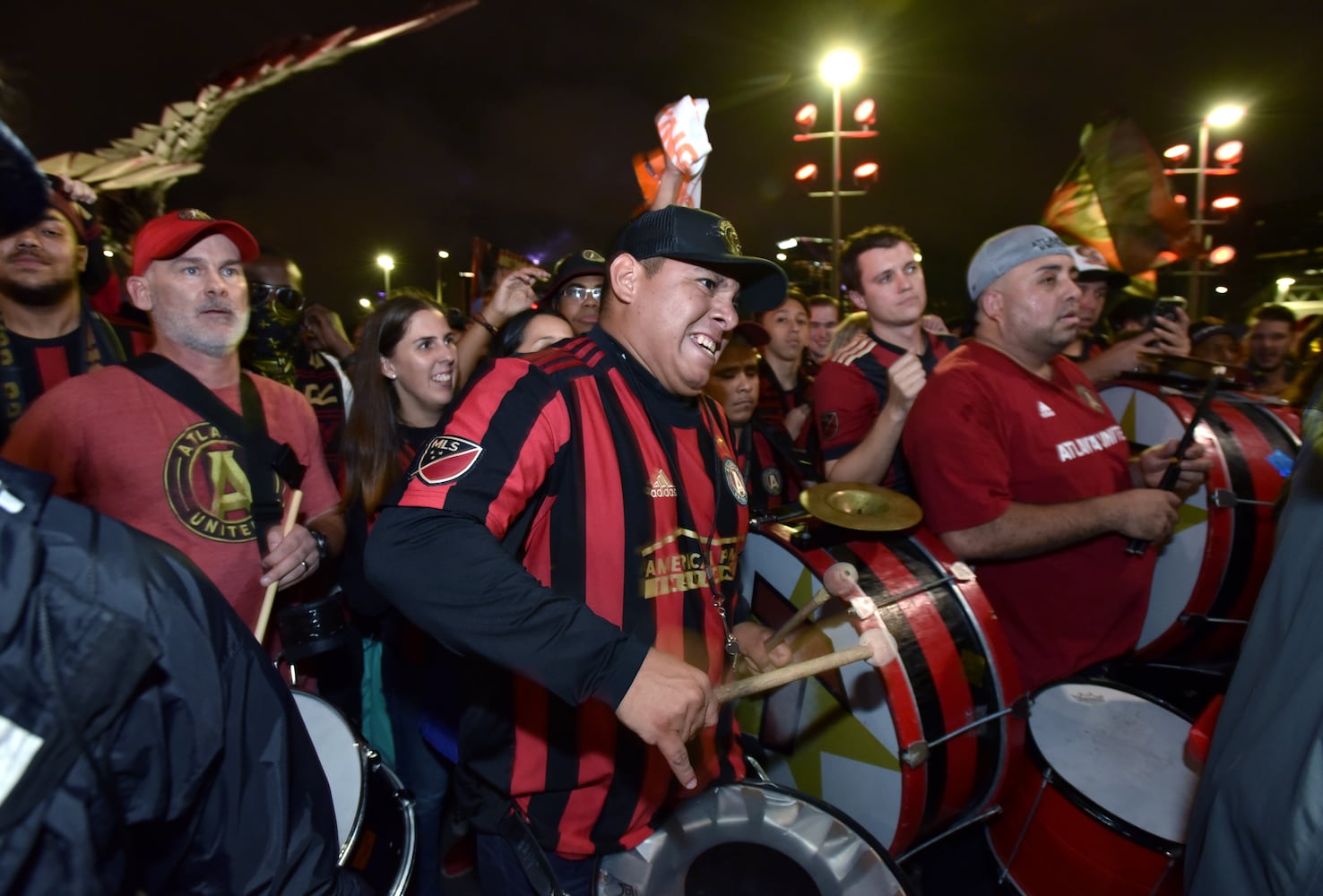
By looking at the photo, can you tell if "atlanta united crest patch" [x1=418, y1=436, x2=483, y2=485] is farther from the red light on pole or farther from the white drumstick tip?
the red light on pole

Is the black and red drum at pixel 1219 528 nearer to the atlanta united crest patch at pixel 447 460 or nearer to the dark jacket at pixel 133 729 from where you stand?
the atlanta united crest patch at pixel 447 460

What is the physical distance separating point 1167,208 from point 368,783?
234 inches

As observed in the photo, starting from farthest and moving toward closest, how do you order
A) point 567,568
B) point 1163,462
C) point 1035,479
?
point 1163,462 < point 1035,479 < point 567,568

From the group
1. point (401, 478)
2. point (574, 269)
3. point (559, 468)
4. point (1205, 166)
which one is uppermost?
point (1205, 166)

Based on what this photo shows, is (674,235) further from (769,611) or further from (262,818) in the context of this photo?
(769,611)

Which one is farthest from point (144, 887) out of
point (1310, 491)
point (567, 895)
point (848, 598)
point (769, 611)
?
point (769, 611)

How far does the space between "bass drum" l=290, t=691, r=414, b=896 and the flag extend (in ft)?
17.8

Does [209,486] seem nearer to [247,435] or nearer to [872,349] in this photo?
[247,435]

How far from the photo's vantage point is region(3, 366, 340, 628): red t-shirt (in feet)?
7.44

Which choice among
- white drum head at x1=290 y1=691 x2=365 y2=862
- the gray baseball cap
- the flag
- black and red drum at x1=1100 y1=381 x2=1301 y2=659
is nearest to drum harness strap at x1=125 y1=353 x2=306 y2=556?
white drum head at x1=290 y1=691 x2=365 y2=862

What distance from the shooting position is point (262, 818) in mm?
1062

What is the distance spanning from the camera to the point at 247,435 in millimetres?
2619

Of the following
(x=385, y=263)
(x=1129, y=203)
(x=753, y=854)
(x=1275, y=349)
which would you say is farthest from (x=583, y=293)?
(x=385, y=263)

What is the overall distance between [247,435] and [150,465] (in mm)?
350
